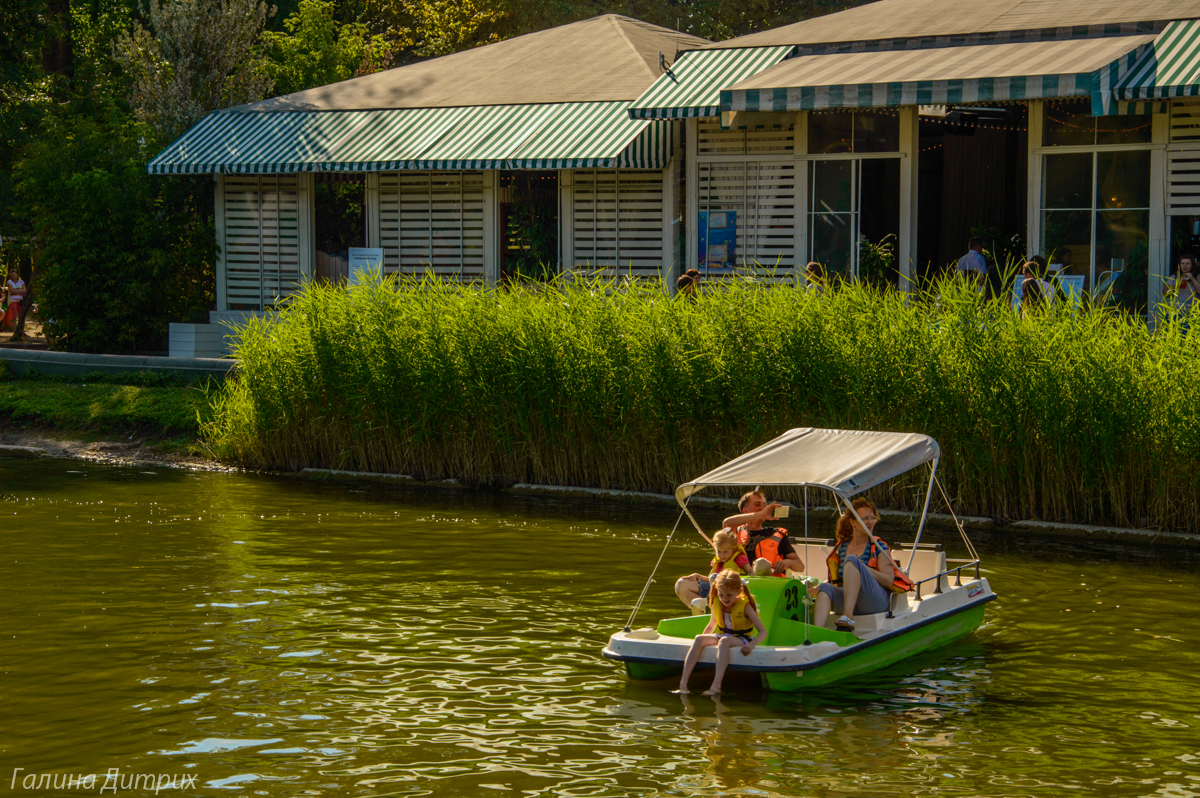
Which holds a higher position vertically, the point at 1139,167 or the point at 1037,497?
the point at 1139,167

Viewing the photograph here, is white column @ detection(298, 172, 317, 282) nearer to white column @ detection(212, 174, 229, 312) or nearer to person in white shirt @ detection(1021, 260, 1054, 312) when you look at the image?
white column @ detection(212, 174, 229, 312)

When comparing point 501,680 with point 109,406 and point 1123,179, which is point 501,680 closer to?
point 1123,179

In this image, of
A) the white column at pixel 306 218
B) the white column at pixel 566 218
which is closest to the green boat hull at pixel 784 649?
the white column at pixel 566 218

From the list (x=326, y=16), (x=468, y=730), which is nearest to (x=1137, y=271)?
(x=468, y=730)

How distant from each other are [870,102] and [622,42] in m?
8.95

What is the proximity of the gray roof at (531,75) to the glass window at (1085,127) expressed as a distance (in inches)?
285

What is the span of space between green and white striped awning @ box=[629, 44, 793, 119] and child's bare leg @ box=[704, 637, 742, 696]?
13745 mm

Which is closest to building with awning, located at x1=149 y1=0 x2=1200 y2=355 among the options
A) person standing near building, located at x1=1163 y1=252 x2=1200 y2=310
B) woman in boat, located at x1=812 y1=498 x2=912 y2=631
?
person standing near building, located at x1=1163 y1=252 x2=1200 y2=310

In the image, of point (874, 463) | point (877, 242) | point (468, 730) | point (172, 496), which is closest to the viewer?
point (468, 730)

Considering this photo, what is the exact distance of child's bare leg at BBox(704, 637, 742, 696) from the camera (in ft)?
31.3

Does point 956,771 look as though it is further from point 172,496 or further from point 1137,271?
point 1137,271

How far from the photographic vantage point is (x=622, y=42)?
28359 mm

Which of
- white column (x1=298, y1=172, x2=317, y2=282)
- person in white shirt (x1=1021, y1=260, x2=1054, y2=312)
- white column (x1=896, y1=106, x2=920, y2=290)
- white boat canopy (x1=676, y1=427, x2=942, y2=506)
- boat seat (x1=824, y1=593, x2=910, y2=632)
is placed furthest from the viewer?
white column (x1=298, y1=172, x2=317, y2=282)

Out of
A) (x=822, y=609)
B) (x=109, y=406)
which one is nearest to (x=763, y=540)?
(x=822, y=609)
